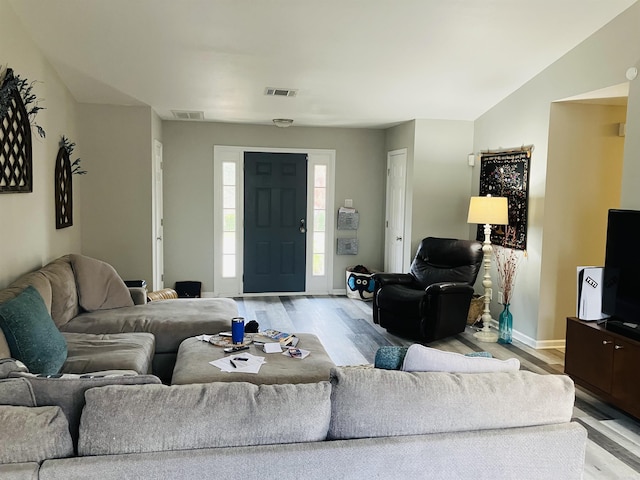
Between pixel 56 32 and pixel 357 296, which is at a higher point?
pixel 56 32

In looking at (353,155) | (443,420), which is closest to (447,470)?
(443,420)

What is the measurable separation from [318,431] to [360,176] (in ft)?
19.0

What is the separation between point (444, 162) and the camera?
6.27 m

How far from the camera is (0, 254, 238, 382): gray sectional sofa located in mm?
3086

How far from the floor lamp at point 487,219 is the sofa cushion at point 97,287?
3.24 meters

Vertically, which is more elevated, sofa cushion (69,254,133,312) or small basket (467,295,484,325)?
sofa cushion (69,254,133,312)

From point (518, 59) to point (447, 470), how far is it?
391 cm

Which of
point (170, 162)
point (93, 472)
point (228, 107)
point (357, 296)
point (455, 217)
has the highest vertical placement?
point (228, 107)

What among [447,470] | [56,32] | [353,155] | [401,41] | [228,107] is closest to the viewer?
Result: [447,470]

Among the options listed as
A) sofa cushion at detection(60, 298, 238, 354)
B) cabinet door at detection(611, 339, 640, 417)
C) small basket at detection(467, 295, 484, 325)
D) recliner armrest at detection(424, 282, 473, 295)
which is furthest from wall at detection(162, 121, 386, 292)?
cabinet door at detection(611, 339, 640, 417)

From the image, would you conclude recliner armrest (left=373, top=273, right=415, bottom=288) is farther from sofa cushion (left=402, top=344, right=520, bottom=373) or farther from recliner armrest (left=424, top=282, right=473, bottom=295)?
sofa cushion (left=402, top=344, right=520, bottom=373)

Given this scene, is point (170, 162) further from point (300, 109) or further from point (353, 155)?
point (353, 155)

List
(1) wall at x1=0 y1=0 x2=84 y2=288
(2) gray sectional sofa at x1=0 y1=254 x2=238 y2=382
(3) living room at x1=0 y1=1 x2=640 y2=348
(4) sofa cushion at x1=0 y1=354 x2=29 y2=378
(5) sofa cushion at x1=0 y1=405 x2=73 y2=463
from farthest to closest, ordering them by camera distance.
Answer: (3) living room at x1=0 y1=1 x2=640 y2=348, (1) wall at x1=0 y1=0 x2=84 y2=288, (2) gray sectional sofa at x1=0 y1=254 x2=238 y2=382, (4) sofa cushion at x1=0 y1=354 x2=29 y2=378, (5) sofa cushion at x1=0 y1=405 x2=73 y2=463

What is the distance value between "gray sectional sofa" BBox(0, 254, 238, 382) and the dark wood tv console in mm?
2487
